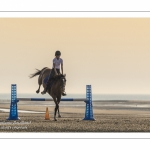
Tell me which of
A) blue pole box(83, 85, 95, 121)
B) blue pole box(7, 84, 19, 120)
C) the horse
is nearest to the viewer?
the horse

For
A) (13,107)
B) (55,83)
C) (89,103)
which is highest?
(55,83)

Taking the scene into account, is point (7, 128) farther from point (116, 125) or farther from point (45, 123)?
point (116, 125)

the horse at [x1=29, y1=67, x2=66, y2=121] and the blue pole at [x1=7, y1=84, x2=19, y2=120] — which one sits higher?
the horse at [x1=29, y1=67, x2=66, y2=121]

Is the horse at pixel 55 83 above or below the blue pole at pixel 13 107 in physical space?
above

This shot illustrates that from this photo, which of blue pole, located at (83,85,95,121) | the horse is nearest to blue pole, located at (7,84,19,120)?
the horse

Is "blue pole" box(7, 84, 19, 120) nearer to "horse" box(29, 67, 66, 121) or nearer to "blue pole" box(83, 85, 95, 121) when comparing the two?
"horse" box(29, 67, 66, 121)

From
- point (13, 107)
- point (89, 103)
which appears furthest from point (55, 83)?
point (13, 107)

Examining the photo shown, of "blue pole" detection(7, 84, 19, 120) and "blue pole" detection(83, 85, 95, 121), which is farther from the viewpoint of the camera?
"blue pole" detection(7, 84, 19, 120)

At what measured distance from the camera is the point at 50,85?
933 inches

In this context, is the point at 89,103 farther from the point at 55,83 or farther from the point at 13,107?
the point at 13,107

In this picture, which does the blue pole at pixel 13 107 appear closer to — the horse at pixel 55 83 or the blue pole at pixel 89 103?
the horse at pixel 55 83

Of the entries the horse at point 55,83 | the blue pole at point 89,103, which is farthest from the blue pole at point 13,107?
the blue pole at point 89,103

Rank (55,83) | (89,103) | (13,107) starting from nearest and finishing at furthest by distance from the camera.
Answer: (55,83), (89,103), (13,107)
